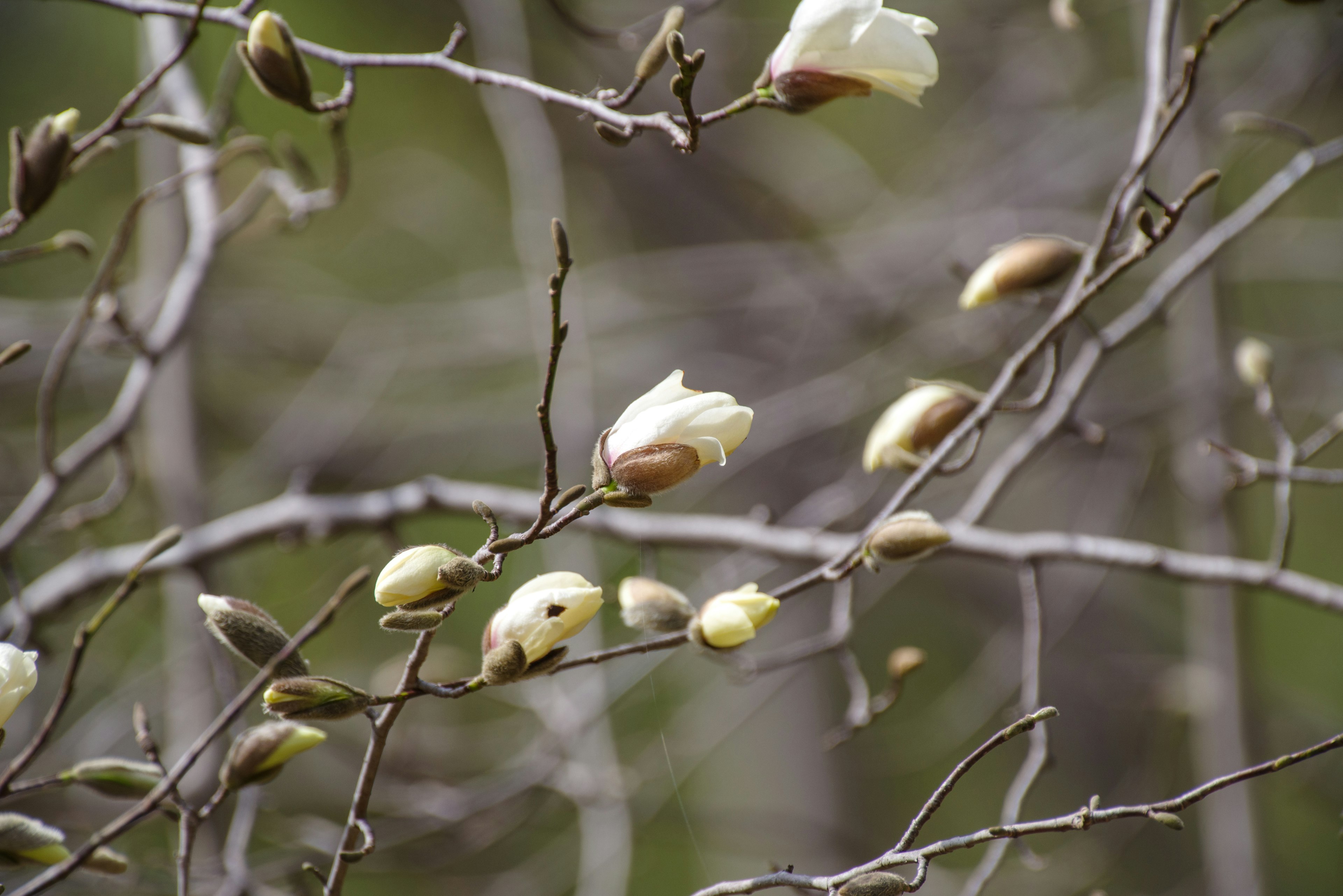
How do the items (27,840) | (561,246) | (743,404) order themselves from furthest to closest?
(743,404) → (27,840) → (561,246)

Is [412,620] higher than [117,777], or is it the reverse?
[412,620]

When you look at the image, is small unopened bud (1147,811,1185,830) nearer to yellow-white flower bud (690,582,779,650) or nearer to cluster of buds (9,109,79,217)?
yellow-white flower bud (690,582,779,650)

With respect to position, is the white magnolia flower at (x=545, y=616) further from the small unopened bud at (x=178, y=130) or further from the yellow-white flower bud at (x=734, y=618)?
the small unopened bud at (x=178, y=130)

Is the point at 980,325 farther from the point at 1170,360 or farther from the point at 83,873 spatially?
the point at 83,873

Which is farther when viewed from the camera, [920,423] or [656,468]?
[920,423]

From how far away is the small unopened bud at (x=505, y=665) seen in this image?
39 centimetres

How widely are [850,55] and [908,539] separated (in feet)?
0.86

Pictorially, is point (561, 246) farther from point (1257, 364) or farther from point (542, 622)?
point (1257, 364)

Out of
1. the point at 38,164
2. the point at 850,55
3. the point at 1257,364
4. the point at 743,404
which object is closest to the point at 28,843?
the point at 38,164

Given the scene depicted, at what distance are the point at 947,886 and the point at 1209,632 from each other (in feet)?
2.06

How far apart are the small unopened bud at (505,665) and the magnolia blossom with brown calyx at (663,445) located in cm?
8

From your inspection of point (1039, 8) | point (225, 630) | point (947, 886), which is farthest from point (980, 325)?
point (225, 630)

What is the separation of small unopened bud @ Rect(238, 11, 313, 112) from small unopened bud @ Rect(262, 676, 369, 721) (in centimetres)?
34

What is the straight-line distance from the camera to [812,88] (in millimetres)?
478
